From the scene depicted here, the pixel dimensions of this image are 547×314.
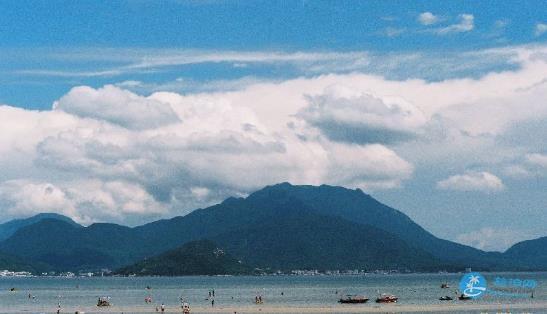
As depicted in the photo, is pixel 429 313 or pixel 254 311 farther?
pixel 254 311

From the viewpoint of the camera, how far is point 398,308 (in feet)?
548

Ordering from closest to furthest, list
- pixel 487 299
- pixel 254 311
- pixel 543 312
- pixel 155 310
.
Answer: pixel 543 312 → pixel 254 311 → pixel 155 310 → pixel 487 299

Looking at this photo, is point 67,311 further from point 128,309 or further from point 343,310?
point 343,310

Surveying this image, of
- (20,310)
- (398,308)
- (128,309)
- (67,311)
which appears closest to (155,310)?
(128,309)

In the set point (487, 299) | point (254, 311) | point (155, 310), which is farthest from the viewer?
point (487, 299)

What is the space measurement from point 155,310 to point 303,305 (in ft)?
110

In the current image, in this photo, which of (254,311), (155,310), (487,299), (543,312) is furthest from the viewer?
(487,299)

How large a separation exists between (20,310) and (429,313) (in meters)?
94.3

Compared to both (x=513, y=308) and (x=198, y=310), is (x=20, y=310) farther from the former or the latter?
(x=513, y=308)

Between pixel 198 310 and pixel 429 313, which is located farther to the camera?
pixel 198 310

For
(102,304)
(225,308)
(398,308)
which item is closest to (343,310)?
(398,308)

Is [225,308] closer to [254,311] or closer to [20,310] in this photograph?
[254,311]

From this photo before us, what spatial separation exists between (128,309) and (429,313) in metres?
70.0

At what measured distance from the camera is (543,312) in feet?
489
